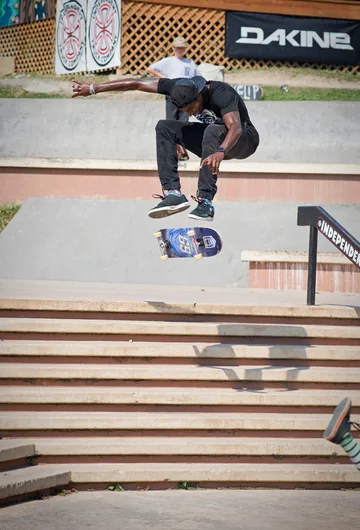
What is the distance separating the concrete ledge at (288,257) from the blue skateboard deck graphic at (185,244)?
111 inches

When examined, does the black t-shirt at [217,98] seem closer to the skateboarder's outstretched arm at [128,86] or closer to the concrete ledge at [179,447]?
the skateboarder's outstretched arm at [128,86]

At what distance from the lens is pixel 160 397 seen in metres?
6.84

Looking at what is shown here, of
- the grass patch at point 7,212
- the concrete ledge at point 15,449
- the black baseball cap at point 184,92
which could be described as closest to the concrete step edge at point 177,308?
the concrete ledge at point 15,449

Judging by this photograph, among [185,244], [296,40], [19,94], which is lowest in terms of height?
[185,244]

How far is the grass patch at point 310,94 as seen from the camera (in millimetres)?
17500

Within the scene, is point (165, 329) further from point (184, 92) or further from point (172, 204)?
point (184, 92)

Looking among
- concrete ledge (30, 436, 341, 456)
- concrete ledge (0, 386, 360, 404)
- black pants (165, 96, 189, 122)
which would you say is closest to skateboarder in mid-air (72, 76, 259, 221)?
concrete ledge (0, 386, 360, 404)

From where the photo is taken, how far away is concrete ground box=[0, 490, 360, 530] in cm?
525

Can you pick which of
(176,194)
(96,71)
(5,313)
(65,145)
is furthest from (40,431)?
(96,71)

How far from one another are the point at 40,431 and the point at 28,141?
9324 mm

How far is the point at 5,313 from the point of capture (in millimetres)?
7410

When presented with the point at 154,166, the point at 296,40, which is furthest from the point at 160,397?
the point at 296,40

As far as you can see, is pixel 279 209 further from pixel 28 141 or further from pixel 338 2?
pixel 338 2

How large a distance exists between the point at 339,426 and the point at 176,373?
9.22ft
